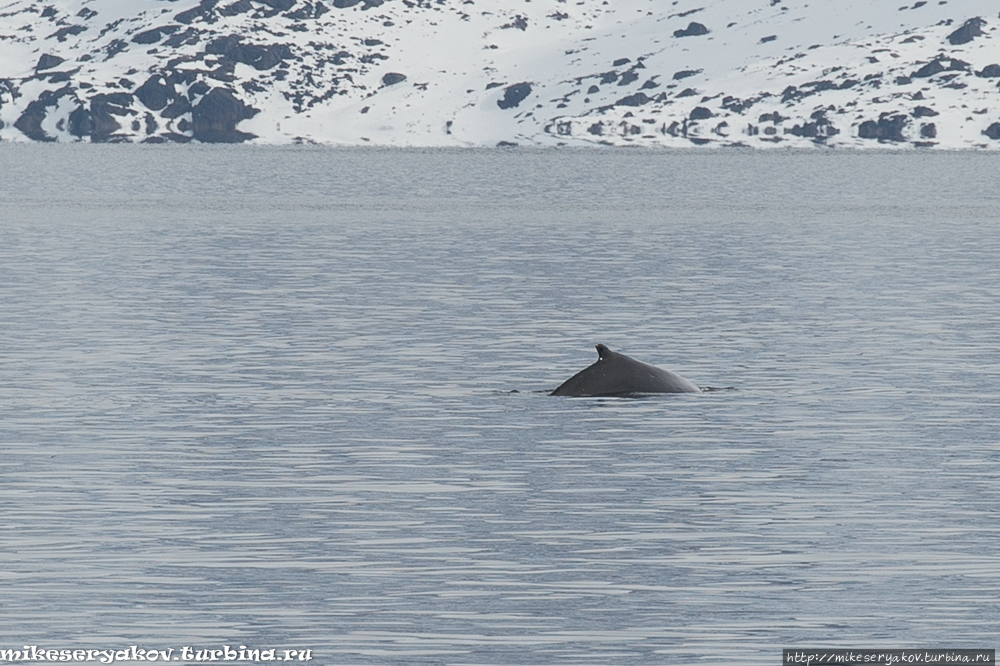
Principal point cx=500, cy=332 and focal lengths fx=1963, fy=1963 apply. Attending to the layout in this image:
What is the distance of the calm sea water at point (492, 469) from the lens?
2195cm

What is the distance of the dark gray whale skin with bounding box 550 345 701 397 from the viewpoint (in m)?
42.6

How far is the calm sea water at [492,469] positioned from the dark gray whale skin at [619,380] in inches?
23.8

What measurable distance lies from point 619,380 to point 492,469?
409 inches

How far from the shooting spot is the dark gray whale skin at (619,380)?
42.6 m

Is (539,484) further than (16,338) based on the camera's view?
No

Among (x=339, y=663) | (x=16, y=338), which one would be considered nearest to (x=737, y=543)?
(x=339, y=663)

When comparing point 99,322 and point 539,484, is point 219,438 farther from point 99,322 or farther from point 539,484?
point 99,322

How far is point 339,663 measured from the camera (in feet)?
65.4

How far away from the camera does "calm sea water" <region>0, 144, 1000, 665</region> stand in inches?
864

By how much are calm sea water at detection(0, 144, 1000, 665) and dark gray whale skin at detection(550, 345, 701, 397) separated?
0.60 meters

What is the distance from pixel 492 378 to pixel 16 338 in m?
15.6

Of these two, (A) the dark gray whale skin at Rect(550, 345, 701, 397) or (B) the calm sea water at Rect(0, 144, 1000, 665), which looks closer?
(B) the calm sea water at Rect(0, 144, 1000, 665)

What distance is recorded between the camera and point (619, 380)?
42.7 metres

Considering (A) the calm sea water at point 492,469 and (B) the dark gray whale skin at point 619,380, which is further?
(B) the dark gray whale skin at point 619,380
